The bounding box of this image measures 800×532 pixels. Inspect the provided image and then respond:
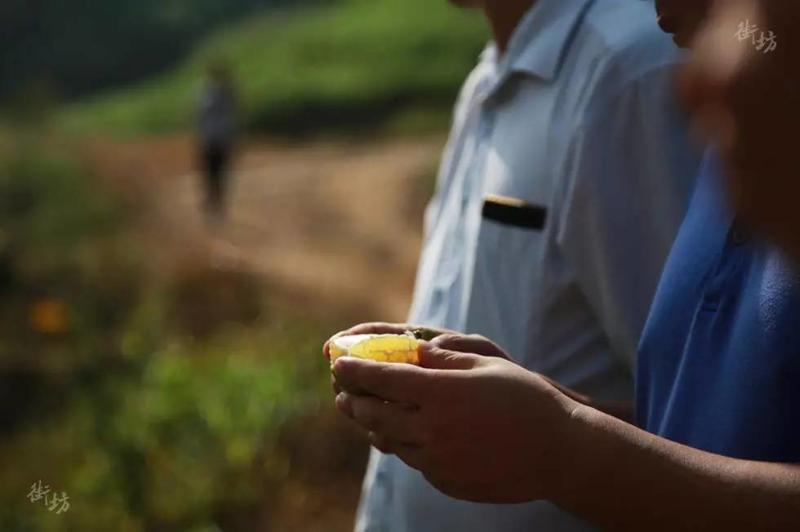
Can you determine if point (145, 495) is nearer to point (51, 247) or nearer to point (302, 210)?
point (51, 247)

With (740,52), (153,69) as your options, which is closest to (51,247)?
(740,52)

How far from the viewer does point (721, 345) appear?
1.37 metres

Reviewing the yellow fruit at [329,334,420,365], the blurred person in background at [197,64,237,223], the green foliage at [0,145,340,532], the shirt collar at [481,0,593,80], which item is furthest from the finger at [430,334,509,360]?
the blurred person in background at [197,64,237,223]

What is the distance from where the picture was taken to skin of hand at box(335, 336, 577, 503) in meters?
1.29

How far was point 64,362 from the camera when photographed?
859 centimetres

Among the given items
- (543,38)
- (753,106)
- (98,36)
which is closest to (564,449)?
(753,106)

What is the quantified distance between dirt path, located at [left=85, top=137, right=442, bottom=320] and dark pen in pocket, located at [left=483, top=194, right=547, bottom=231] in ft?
25.8

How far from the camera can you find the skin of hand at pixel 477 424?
1.29m

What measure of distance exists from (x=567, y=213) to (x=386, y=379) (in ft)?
2.02

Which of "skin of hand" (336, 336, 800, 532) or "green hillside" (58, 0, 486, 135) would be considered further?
"green hillside" (58, 0, 486, 135)

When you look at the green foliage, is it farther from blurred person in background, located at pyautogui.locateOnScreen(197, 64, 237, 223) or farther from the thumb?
the thumb

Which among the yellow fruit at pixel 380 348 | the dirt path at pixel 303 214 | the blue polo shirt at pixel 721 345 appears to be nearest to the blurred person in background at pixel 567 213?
the blue polo shirt at pixel 721 345

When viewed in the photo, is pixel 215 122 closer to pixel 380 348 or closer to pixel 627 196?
pixel 627 196

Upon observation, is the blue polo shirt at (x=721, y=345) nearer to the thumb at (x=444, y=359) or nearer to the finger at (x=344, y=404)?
the thumb at (x=444, y=359)
